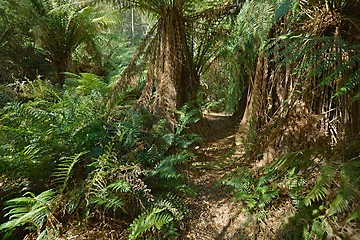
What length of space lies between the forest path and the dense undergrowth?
0.12 m

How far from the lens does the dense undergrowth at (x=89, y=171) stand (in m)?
1.69

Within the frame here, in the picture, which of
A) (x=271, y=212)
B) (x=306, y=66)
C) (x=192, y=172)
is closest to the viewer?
(x=271, y=212)

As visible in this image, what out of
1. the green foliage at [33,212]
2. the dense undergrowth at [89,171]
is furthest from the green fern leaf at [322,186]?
the green foliage at [33,212]

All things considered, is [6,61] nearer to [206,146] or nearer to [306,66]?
[206,146]

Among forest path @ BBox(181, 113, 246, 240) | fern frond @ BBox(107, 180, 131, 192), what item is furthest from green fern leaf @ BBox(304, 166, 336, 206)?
fern frond @ BBox(107, 180, 131, 192)

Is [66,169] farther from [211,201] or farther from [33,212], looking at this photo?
[211,201]

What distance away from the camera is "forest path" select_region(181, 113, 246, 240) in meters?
1.78

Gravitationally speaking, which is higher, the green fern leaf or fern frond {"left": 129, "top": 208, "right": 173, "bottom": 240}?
the green fern leaf

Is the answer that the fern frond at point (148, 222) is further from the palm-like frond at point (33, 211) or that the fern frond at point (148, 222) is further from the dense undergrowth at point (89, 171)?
the palm-like frond at point (33, 211)

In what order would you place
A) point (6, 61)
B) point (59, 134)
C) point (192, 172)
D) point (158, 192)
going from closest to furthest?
point (158, 192), point (59, 134), point (192, 172), point (6, 61)

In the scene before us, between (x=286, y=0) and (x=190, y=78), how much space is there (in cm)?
175

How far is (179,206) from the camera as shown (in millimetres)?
1874

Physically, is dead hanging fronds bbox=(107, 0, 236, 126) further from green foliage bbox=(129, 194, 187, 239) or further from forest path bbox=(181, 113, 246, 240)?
green foliage bbox=(129, 194, 187, 239)

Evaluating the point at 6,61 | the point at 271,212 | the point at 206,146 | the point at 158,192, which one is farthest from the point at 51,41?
the point at 271,212
